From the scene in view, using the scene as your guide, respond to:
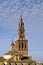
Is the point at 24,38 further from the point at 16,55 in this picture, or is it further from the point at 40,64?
the point at 40,64

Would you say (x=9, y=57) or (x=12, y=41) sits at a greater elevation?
(x=12, y=41)

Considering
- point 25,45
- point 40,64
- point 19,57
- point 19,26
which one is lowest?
point 40,64

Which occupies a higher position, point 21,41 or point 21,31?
point 21,31

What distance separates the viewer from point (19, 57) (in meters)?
72.6

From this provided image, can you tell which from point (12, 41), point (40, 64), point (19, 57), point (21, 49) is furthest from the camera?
point (12, 41)

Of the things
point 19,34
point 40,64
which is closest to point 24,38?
point 19,34

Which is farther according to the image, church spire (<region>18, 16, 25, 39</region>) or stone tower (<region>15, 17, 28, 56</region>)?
church spire (<region>18, 16, 25, 39</region>)

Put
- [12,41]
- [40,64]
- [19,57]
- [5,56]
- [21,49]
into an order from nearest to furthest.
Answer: [40,64] → [19,57] → [5,56] → [21,49] → [12,41]

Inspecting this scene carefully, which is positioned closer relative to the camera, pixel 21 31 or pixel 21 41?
pixel 21 31

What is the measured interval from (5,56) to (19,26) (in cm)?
1119

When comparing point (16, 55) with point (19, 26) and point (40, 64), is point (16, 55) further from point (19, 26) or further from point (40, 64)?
point (40, 64)

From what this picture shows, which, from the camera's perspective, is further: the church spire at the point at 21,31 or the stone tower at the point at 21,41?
the church spire at the point at 21,31

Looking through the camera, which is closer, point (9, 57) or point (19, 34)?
point (9, 57)

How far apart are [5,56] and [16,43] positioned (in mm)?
8681
